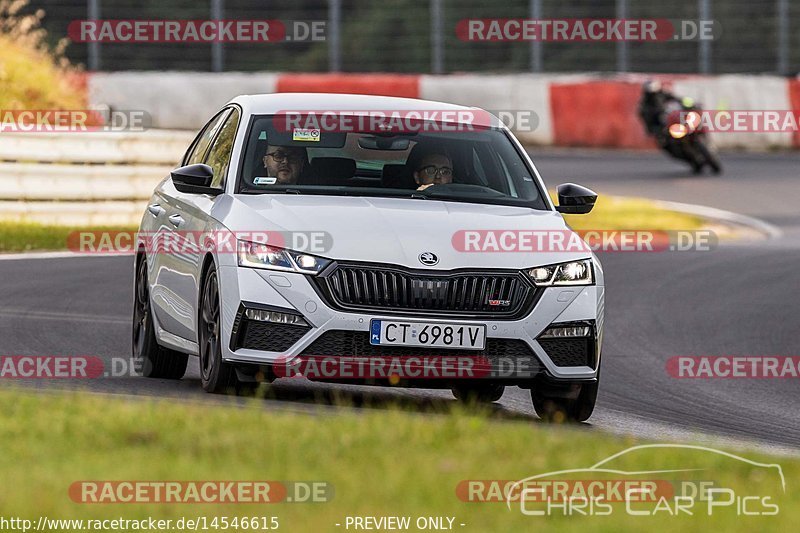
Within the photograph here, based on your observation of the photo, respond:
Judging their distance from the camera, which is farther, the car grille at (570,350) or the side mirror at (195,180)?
the side mirror at (195,180)

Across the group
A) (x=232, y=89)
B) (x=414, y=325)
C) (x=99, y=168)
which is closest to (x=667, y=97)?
(x=232, y=89)

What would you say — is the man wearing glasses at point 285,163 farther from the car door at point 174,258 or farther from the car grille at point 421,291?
Result: the car grille at point 421,291

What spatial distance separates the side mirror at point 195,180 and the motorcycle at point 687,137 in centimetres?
1975

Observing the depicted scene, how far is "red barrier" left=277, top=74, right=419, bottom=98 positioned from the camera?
32.1 m

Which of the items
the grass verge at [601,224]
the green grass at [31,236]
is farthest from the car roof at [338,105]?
the grass verge at [601,224]

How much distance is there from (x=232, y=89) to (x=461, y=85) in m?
4.05

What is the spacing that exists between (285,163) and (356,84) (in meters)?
23.1

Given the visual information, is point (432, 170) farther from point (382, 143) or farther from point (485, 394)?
point (485, 394)

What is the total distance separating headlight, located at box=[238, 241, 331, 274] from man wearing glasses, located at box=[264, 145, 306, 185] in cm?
92

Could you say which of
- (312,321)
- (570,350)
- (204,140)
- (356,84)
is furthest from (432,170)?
(356,84)

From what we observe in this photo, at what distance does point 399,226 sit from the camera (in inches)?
347

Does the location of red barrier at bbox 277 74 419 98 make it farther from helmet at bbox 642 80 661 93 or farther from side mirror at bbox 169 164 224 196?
side mirror at bbox 169 164 224 196

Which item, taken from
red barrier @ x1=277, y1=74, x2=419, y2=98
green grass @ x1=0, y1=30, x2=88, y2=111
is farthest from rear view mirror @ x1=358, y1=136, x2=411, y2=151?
red barrier @ x1=277, y1=74, x2=419, y2=98

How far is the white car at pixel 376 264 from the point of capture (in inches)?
336
